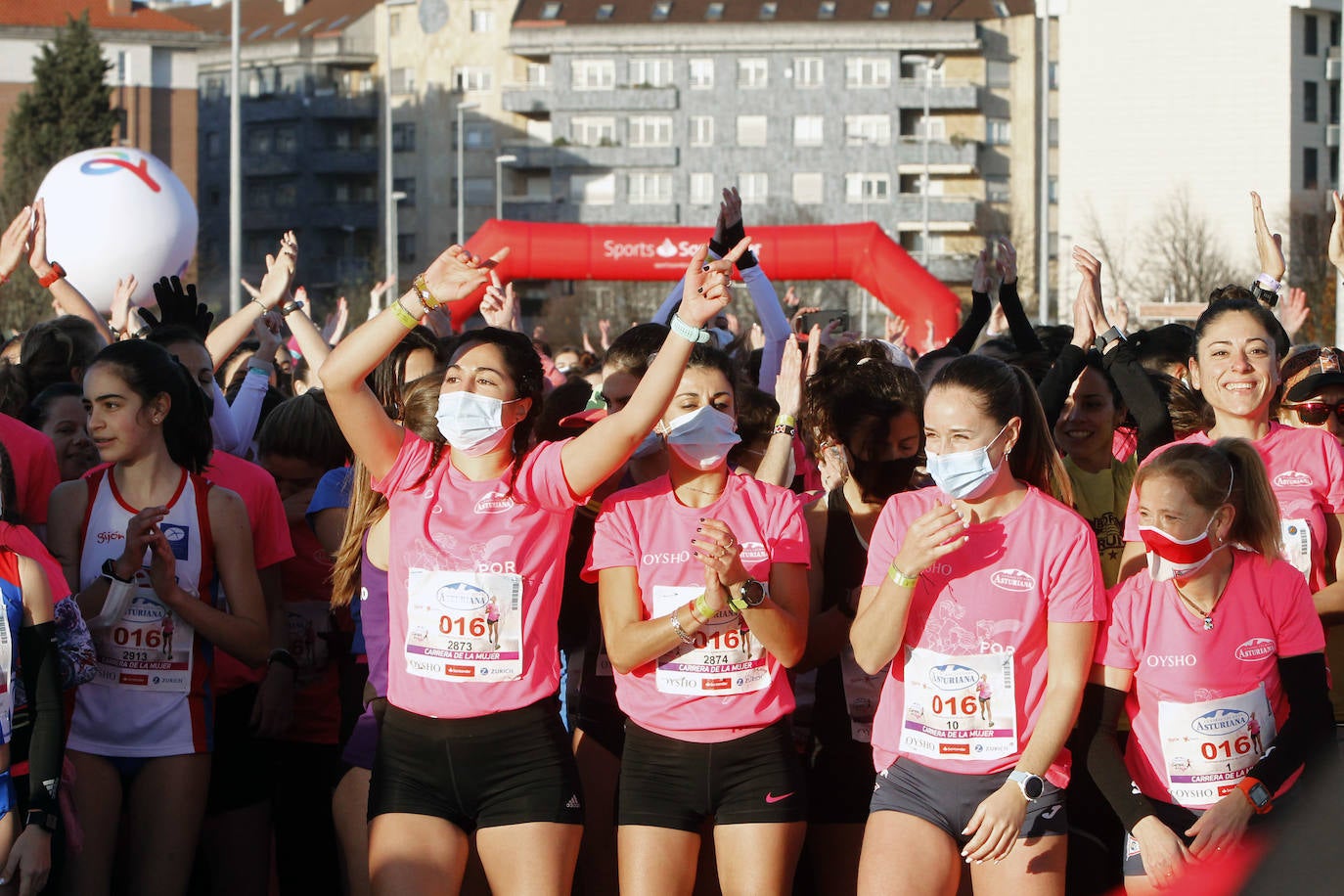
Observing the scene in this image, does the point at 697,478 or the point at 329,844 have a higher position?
the point at 697,478

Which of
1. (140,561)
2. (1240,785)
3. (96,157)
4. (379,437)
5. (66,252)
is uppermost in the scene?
(96,157)

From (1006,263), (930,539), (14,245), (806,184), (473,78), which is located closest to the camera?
(930,539)

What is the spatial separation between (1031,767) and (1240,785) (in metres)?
0.57

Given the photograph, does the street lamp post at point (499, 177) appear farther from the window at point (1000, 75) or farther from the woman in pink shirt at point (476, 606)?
the woman in pink shirt at point (476, 606)

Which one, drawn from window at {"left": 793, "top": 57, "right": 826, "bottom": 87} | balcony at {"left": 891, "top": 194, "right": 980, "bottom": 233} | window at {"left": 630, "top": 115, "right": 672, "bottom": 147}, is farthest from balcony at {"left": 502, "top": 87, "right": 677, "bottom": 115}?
balcony at {"left": 891, "top": 194, "right": 980, "bottom": 233}

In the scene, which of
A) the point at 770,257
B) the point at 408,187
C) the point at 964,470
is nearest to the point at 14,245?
the point at 964,470

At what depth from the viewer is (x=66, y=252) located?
11.9 meters

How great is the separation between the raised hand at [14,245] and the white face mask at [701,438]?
2946 millimetres

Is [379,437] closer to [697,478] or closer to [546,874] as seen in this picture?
[697,478]

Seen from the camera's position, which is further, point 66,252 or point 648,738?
point 66,252

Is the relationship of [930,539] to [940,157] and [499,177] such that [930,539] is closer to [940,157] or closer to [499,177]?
[499,177]

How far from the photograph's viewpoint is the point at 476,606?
193 inches

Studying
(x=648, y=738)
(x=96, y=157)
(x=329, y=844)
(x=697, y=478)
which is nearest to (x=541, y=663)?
(x=648, y=738)

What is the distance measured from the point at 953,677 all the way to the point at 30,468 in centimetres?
322
